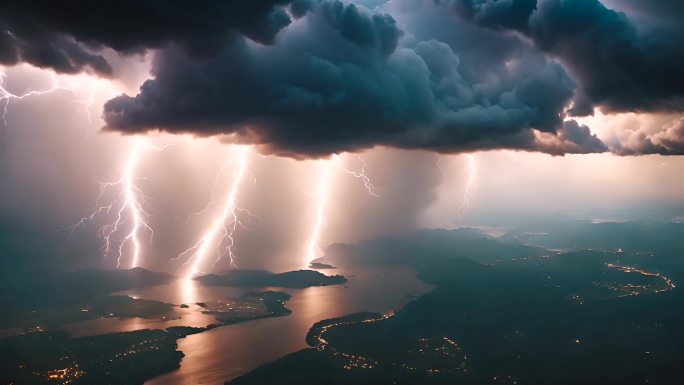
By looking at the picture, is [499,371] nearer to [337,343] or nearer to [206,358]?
[337,343]

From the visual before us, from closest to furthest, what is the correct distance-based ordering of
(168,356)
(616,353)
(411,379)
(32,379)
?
(32,379) < (411,379) < (168,356) < (616,353)

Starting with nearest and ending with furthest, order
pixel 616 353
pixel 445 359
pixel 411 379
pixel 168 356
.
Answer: pixel 411 379 → pixel 168 356 → pixel 445 359 → pixel 616 353

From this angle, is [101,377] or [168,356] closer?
[101,377]

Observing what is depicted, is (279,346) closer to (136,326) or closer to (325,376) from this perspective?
(325,376)

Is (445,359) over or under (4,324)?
under

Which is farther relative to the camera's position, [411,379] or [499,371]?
[499,371]

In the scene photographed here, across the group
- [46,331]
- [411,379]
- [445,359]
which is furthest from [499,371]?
[46,331]

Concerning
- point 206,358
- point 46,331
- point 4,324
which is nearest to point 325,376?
point 206,358

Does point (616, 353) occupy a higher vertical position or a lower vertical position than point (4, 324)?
lower

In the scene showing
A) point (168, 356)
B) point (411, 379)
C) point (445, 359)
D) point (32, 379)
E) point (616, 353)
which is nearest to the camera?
point (32, 379)
